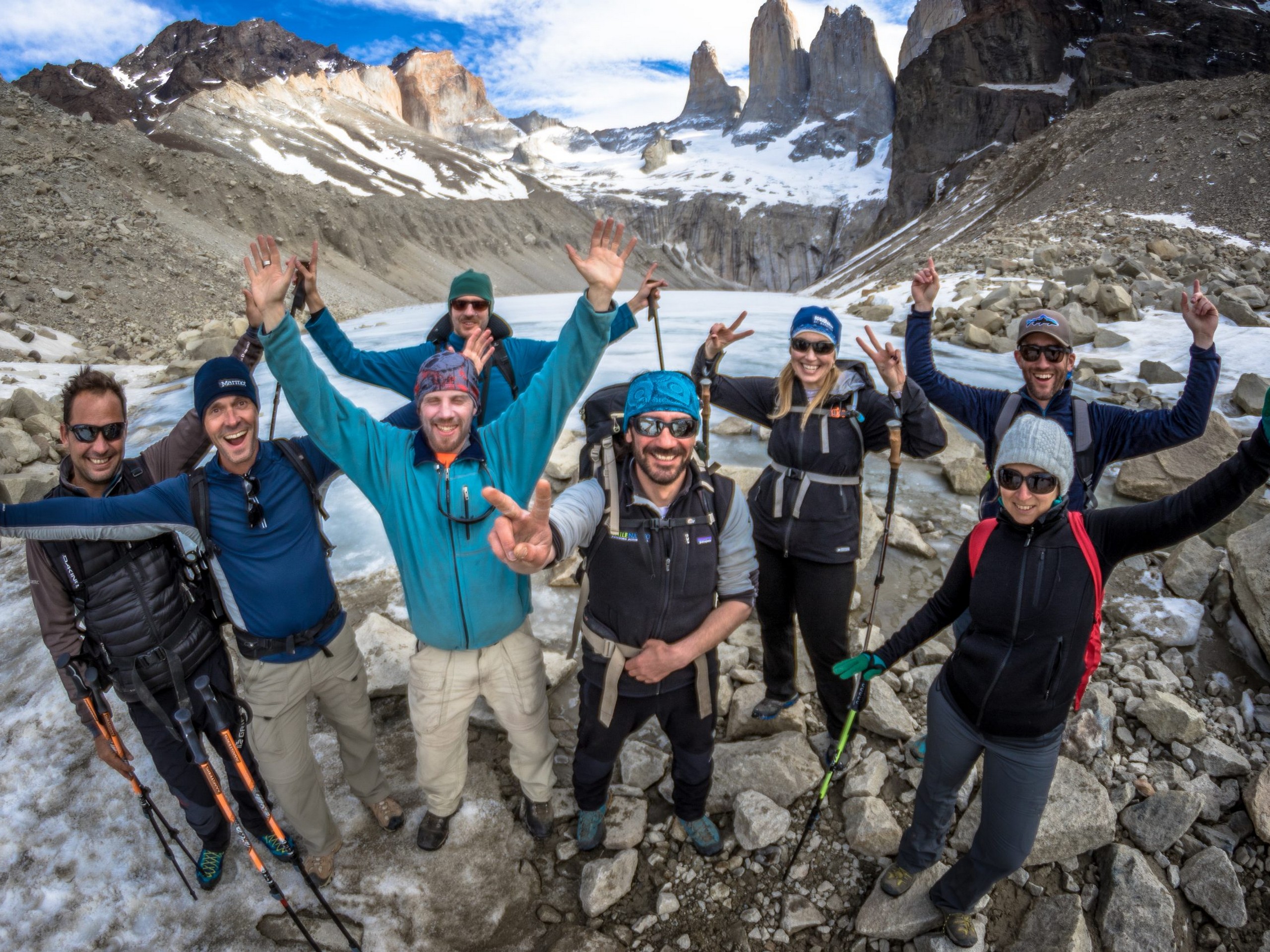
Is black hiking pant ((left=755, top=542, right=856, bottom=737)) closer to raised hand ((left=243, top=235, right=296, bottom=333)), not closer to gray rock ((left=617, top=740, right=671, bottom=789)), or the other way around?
gray rock ((left=617, top=740, right=671, bottom=789))

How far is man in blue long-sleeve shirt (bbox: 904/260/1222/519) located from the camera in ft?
10.1

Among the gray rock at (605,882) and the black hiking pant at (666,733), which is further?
the gray rock at (605,882)

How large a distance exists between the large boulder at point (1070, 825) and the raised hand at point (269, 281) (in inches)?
149

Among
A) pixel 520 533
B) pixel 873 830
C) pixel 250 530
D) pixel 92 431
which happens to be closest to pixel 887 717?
pixel 873 830

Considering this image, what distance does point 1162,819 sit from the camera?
3.08m

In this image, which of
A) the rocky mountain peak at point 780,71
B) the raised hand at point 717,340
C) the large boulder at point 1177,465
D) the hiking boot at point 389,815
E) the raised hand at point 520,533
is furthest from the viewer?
the rocky mountain peak at point 780,71

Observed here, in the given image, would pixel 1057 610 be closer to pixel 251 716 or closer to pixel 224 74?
pixel 251 716

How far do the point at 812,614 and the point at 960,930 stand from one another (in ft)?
4.72

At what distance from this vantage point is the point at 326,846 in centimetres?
328

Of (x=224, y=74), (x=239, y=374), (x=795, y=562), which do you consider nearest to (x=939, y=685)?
(x=795, y=562)

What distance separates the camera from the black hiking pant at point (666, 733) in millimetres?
2979

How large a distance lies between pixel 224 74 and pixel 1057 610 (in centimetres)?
14134

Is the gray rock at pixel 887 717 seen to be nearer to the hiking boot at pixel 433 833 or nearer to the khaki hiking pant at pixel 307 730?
the hiking boot at pixel 433 833

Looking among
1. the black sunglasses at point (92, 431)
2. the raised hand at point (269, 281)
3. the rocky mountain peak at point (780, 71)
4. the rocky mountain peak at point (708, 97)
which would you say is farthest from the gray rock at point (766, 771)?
the rocky mountain peak at point (708, 97)
